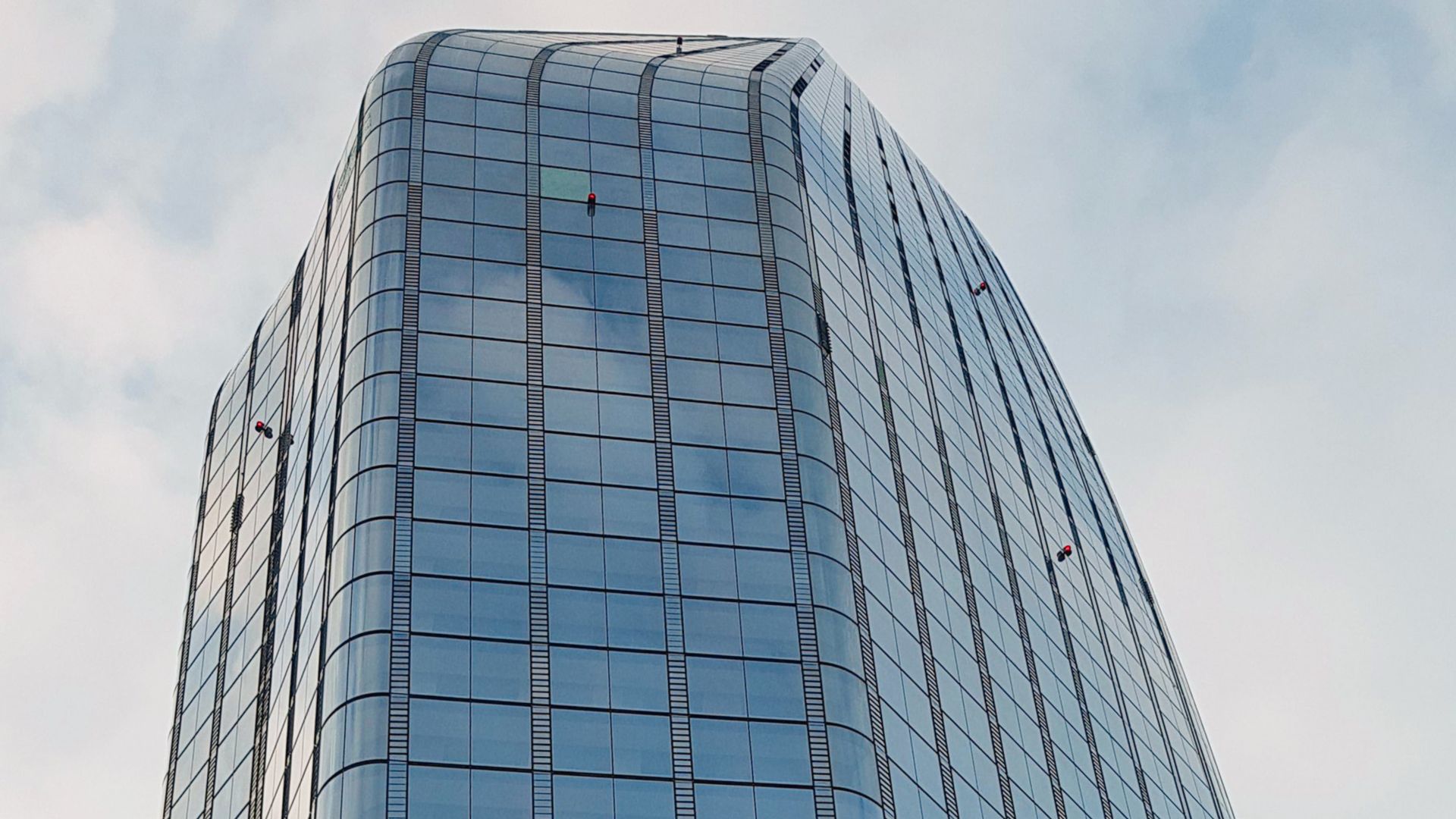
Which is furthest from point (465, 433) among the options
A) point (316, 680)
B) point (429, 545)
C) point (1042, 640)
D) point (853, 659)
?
point (1042, 640)

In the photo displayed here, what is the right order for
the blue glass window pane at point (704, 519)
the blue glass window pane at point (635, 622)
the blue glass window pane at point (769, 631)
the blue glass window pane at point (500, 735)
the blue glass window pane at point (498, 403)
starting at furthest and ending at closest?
the blue glass window pane at point (498, 403), the blue glass window pane at point (704, 519), the blue glass window pane at point (769, 631), the blue glass window pane at point (635, 622), the blue glass window pane at point (500, 735)

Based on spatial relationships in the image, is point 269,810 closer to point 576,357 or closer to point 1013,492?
point 576,357

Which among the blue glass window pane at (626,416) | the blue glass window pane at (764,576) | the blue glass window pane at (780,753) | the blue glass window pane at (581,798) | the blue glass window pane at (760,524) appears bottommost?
the blue glass window pane at (581,798)

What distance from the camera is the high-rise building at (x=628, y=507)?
6197 centimetres

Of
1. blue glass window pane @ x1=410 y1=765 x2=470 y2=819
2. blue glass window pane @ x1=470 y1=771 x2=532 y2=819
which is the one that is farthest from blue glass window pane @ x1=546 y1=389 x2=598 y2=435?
blue glass window pane @ x1=410 y1=765 x2=470 y2=819

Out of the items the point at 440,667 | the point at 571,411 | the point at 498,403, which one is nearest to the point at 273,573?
the point at 498,403

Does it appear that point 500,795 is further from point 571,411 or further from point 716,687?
point 571,411

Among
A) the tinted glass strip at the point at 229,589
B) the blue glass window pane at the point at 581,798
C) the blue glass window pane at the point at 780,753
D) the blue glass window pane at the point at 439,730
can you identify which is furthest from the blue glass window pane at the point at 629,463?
the tinted glass strip at the point at 229,589

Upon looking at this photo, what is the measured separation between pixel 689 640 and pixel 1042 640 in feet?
88.1

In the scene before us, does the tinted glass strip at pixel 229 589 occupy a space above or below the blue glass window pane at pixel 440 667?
above

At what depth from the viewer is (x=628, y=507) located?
225 feet

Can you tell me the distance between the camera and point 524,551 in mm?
66000

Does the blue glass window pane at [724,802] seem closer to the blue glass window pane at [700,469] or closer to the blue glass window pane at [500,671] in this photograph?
the blue glass window pane at [500,671]

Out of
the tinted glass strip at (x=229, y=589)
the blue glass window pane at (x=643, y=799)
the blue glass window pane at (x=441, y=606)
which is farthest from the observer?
the tinted glass strip at (x=229, y=589)
